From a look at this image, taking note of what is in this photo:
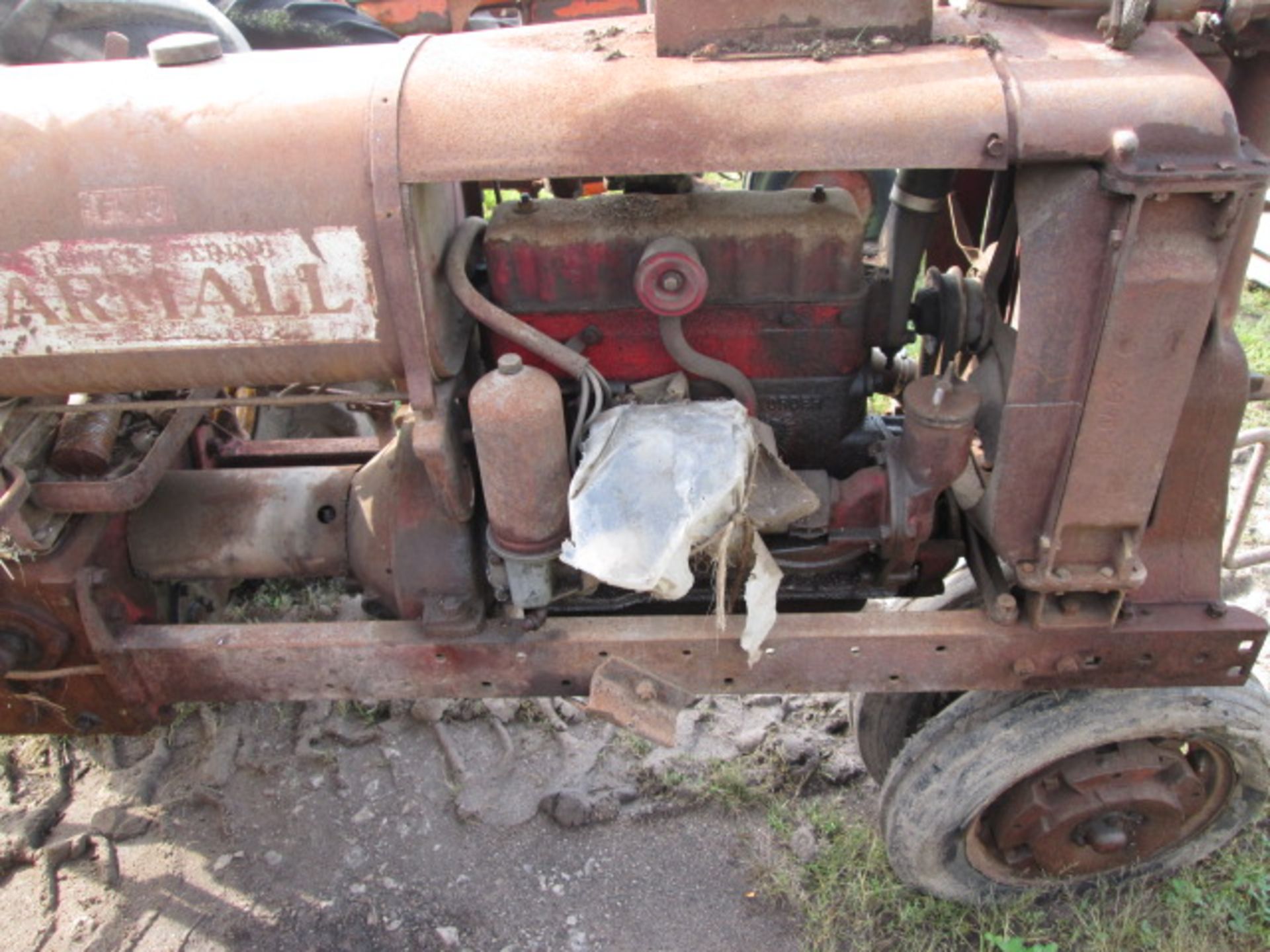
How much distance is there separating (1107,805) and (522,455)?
1576mm

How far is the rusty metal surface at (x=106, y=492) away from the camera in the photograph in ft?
7.27

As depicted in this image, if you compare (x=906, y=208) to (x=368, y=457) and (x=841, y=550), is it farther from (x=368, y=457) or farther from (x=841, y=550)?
(x=368, y=457)

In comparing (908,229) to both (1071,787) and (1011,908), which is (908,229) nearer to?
(1071,787)

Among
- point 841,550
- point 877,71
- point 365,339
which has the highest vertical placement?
point 877,71

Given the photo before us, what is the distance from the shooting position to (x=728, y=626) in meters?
2.16

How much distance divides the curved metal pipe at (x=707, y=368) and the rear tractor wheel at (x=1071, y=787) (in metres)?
0.87

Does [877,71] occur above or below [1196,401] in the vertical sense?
above

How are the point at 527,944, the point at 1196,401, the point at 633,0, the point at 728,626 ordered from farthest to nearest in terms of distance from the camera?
the point at 633,0
the point at 527,944
the point at 728,626
the point at 1196,401

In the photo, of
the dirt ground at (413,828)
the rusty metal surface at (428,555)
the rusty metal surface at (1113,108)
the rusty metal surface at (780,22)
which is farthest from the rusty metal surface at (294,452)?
the rusty metal surface at (1113,108)

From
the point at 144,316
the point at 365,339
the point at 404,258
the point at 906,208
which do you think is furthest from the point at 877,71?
the point at 144,316

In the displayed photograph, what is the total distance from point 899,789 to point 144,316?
1.89 meters

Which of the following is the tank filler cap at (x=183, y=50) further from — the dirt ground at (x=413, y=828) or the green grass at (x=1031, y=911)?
the green grass at (x=1031, y=911)

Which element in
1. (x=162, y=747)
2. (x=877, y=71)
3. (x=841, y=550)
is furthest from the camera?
(x=162, y=747)

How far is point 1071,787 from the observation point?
2.39 metres
